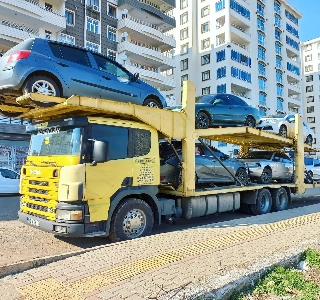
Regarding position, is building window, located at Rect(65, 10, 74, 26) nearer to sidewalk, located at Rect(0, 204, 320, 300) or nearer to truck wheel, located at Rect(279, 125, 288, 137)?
truck wheel, located at Rect(279, 125, 288, 137)

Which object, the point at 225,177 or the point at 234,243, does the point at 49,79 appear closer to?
the point at 234,243

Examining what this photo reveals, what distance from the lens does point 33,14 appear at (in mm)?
22828

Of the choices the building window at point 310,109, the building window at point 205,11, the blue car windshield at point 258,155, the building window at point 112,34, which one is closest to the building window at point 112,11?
the building window at point 112,34

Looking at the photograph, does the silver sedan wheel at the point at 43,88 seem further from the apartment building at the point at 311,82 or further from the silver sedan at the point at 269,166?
the apartment building at the point at 311,82

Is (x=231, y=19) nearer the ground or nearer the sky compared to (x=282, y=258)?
nearer the sky

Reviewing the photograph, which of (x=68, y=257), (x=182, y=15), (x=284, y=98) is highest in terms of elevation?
(x=182, y=15)

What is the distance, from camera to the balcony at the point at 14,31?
21.1 m

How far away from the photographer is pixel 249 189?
9445 mm

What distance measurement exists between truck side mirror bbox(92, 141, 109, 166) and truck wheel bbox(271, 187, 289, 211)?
7234 mm

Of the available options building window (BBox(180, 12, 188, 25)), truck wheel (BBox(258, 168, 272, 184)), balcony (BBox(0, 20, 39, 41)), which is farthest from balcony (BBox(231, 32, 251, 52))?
truck wheel (BBox(258, 168, 272, 184))

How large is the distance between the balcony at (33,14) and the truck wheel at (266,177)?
19.9 metres

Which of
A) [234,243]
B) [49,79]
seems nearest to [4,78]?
[49,79]

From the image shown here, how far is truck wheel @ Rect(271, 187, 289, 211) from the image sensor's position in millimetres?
10711

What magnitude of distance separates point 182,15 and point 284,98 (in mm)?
20533
